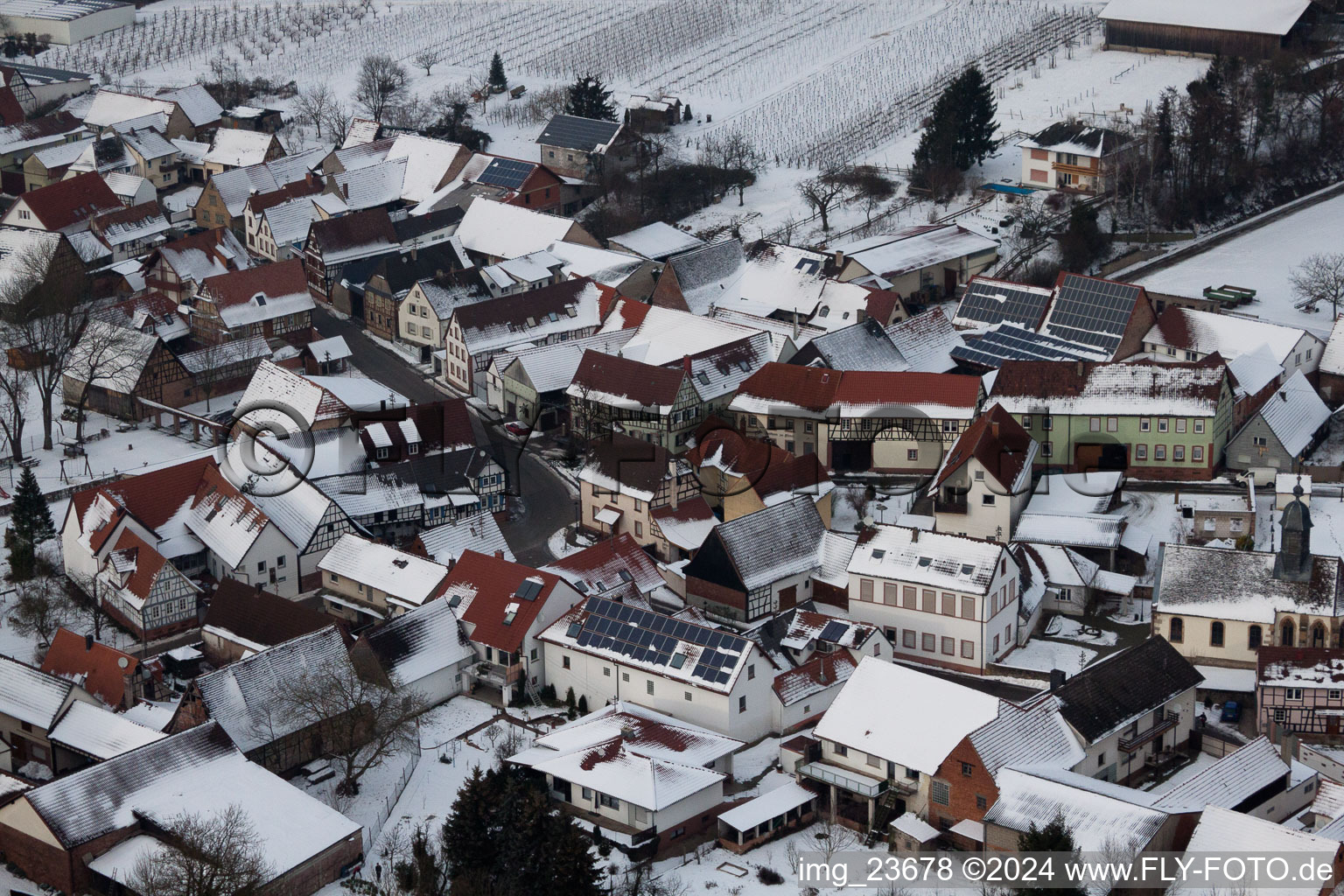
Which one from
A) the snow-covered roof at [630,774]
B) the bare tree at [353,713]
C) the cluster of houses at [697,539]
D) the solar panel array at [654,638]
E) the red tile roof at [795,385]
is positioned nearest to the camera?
the snow-covered roof at [630,774]

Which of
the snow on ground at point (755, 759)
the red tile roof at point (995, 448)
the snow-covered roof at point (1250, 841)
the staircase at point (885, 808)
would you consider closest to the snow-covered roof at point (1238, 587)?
the red tile roof at point (995, 448)

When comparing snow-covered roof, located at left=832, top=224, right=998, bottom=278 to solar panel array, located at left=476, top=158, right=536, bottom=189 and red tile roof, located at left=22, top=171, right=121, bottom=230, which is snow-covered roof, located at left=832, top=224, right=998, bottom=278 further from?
red tile roof, located at left=22, top=171, right=121, bottom=230

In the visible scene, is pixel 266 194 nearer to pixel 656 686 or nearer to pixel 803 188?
pixel 803 188

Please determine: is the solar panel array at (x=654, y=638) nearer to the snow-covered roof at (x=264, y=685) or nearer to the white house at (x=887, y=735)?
the white house at (x=887, y=735)

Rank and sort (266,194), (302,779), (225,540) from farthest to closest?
1. (266,194)
2. (225,540)
3. (302,779)

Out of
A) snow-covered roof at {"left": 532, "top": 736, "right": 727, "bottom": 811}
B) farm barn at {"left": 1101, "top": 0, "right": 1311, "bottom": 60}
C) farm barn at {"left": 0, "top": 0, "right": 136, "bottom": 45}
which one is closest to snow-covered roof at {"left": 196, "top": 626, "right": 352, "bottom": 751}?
snow-covered roof at {"left": 532, "top": 736, "right": 727, "bottom": 811}

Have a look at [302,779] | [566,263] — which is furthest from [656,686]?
[566,263]

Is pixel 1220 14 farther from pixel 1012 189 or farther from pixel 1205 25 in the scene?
pixel 1012 189
